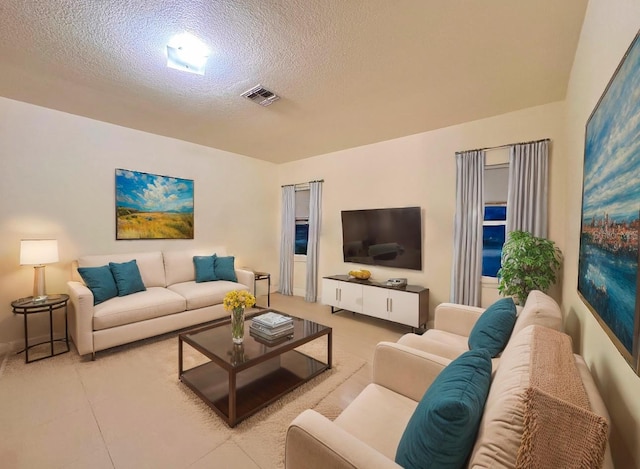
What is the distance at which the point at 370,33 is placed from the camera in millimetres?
1923

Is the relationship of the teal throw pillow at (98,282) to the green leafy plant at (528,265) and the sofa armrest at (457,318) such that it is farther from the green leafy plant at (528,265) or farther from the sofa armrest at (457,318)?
the green leafy plant at (528,265)

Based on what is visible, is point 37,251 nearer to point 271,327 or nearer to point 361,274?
point 271,327

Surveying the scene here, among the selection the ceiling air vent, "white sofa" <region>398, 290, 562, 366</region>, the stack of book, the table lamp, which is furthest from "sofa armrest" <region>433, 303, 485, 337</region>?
the table lamp

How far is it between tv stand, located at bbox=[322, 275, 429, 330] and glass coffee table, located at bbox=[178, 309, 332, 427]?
1397 millimetres

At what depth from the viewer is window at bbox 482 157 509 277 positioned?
334cm

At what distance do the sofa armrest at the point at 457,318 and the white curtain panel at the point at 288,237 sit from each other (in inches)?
131

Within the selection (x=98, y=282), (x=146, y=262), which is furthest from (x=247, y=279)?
(x=98, y=282)

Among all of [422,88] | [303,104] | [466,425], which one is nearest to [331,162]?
[303,104]

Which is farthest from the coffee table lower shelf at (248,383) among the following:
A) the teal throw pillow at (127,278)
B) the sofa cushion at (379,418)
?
the teal throw pillow at (127,278)

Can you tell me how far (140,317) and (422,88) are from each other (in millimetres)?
3724

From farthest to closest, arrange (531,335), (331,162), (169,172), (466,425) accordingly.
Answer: (331,162) < (169,172) < (531,335) < (466,425)

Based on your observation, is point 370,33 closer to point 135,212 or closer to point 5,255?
point 135,212

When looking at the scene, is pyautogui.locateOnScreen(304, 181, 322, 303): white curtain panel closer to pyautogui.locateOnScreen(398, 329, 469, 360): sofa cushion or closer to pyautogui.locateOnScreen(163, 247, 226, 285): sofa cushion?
pyautogui.locateOnScreen(163, 247, 226, 285): sofa cushion

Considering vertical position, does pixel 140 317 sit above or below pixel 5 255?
below
